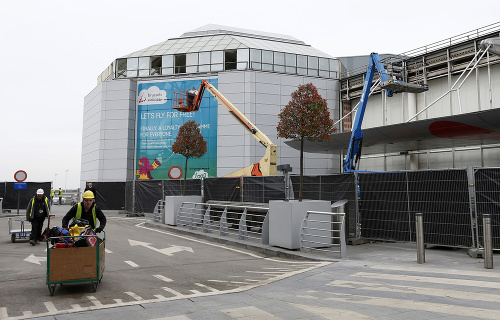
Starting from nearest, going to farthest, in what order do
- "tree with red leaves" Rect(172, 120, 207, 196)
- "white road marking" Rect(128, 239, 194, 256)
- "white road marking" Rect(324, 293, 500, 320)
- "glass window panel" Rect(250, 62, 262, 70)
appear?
"white road marking" Rect(324, 293, 500, 320)
"white road marking" Rect(128, 239, 194, 256)
"tree with red leaves" Rect(172, 120, 207, 196)
"glass window panel" Rect(250, 62, 262, 70)

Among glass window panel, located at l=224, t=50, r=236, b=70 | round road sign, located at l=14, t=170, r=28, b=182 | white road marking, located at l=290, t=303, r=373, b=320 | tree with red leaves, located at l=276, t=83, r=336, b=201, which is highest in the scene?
glass window panel, located at l=224, t=50, r=236, b=70

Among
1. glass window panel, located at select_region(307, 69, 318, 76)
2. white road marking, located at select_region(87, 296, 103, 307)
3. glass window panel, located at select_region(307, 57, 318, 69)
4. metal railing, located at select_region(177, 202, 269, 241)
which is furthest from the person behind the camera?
glass window panel, located at select_region(307, 57, 318, 69)

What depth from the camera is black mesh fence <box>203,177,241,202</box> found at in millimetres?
17734

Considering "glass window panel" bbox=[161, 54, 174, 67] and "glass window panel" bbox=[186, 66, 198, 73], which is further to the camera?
"glass window panel" bbox=[161, 54, 174, 67]

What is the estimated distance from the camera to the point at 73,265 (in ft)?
21.7

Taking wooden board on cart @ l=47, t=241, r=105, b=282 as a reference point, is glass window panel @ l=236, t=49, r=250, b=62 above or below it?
above

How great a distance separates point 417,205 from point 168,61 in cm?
2987

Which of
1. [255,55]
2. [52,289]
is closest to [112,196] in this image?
[255,55]

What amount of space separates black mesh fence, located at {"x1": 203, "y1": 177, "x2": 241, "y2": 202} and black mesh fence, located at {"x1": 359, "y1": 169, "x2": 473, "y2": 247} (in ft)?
21.8

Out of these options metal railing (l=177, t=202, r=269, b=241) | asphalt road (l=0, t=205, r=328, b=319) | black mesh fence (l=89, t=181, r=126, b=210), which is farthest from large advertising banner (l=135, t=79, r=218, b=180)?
asphalt road (l=0, t=205, r=328, b=319)

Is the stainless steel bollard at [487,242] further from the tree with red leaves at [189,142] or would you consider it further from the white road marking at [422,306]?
the tree with red leaves at [189,142]

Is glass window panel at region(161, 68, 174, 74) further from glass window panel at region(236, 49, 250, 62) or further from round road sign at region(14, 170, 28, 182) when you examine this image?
round road sign at region(14, 170, 28, 182)

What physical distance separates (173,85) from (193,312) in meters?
31.5

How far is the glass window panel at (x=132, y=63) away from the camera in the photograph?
3719 centimetres
